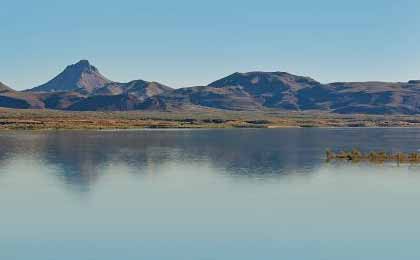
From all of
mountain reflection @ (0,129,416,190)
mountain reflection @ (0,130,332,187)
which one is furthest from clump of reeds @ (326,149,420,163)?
mountain reflection @ (0,130,332,187)

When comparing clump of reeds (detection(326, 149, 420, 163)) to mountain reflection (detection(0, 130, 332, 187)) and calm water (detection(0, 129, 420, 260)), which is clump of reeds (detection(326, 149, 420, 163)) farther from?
calm water (detection(0, 129, 420, 260))

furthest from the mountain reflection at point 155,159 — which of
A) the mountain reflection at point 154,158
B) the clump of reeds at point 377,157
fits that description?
the clump of reeds at point 377,157

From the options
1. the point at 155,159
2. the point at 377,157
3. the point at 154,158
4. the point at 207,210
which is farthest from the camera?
the point at 154,158

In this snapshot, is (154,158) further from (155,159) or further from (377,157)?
(377,157)

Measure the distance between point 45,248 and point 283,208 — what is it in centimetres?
2156

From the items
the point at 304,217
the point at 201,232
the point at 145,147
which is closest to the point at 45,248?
the point at 201,232

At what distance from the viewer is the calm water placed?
1540 inches

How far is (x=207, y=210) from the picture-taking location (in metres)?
51.5

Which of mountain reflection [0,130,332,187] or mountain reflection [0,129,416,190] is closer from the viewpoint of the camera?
mountain reflection [0,129,416,190]

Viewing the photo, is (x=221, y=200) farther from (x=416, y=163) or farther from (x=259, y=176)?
(x=416, y=163)

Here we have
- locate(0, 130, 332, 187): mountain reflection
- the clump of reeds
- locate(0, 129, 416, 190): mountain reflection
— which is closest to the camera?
locate(0, 129, 416, 190): mountain reflection

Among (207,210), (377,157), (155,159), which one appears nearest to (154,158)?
(155,159)

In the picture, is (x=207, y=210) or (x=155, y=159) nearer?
(x=207, y=210)

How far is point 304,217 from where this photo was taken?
4859 cm
